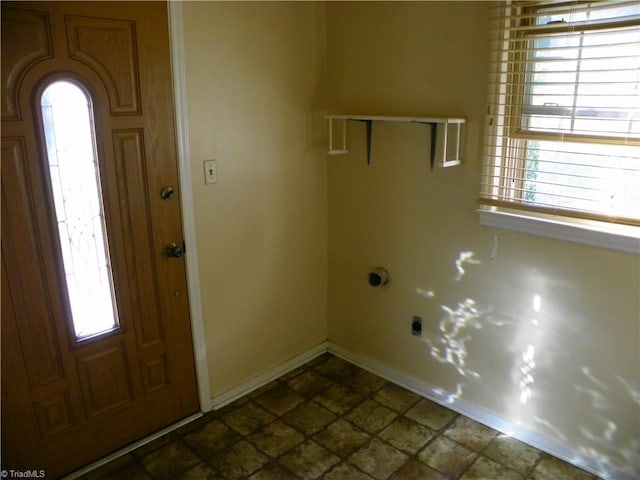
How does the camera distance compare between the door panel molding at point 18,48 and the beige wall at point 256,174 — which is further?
the beige wall at point 256,174

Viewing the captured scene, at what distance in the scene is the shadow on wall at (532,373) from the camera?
6.75 feet

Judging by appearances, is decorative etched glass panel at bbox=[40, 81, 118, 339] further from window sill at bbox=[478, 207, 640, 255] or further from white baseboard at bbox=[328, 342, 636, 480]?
window sill at bbox=[478, 207, 640, 255]

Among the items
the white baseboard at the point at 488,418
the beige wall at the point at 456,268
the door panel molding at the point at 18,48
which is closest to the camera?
the door panel molding at the point at 18,48

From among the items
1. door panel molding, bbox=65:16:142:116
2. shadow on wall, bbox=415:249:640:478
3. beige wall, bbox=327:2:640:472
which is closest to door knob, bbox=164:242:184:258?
door panel molding, bbox=65:16:142:116

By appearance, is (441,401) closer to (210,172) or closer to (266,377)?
(266,377)

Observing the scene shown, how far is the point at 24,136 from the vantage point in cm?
178

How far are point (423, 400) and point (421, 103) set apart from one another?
1.53 metres

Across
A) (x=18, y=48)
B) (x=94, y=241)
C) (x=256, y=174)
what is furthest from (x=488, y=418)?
(x=18, y=48)

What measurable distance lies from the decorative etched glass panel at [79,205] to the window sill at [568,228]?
5.41 feet

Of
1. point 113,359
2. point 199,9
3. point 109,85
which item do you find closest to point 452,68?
point 199,9

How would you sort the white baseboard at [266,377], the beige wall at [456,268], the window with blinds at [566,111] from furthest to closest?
1. the white baseboard at [266,377]
2. the beige wall at [456,268]
3. the window with blinds at [566,111]

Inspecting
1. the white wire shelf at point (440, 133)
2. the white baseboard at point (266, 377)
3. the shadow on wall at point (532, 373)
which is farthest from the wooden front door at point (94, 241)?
the shadow on wall at point (532, 373)

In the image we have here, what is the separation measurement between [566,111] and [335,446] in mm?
1756

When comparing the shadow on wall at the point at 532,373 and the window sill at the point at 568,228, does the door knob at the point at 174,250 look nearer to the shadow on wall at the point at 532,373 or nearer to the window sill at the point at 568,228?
the shadow on wall at the point at 532,373
